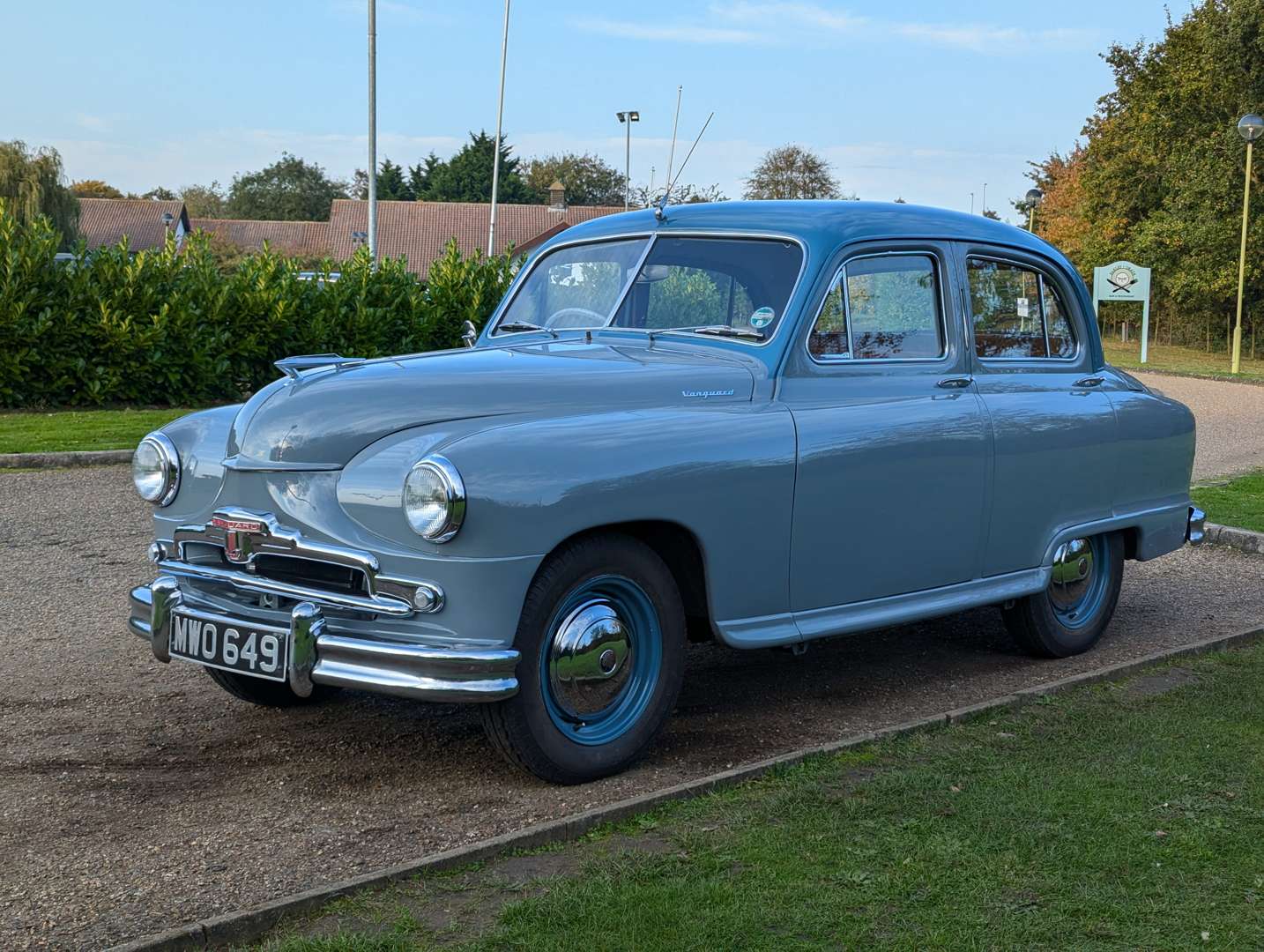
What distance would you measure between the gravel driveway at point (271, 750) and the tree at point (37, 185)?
4876 cm

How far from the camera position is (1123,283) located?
34125 millimetres

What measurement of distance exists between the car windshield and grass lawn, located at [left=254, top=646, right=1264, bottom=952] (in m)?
1.68

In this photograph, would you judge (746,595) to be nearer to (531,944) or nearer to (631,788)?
(631,788)

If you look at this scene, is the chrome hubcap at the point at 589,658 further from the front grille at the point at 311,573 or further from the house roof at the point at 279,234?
the house roof at the point at 279,234

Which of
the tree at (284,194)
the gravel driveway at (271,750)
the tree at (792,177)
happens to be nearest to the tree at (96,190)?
the tree at (284,194)

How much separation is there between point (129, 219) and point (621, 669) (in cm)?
7714

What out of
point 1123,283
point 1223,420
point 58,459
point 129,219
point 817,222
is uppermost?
point 129,219

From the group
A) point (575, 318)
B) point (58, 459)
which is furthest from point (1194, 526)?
point (58, 459)

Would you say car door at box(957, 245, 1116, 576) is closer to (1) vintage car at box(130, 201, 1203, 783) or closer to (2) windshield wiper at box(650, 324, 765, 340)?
(1) vintage car at box(130, 201, 1203, 783)

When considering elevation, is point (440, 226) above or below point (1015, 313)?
above

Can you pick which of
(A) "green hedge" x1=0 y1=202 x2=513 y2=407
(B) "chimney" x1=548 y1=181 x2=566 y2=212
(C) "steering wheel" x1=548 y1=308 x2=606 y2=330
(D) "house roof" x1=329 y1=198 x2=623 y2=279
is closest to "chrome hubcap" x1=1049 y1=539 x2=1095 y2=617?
(C) "steering wheel" x1=548 y1=308 x2=606 y2=330

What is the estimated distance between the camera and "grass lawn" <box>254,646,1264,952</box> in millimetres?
3281

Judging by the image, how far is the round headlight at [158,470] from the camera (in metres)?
4.64

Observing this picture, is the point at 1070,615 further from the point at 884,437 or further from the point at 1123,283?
the point at 1123,283
